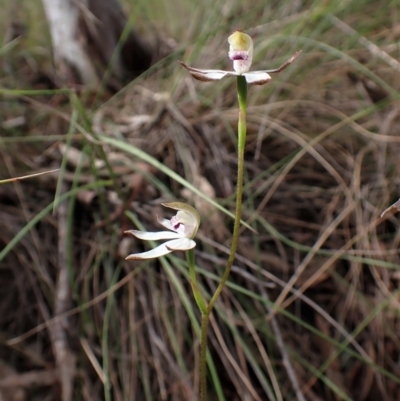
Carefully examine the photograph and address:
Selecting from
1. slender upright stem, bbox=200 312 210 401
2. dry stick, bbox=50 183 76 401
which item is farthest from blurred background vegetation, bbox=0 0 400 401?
slender upright stem, bbox=200 312 210 401

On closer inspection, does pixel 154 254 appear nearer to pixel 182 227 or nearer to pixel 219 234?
pixel 182 227

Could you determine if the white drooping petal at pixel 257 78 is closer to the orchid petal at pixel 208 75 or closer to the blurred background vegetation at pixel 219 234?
the orchid petal at pixel 208 75

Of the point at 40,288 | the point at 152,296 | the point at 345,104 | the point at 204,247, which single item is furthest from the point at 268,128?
the point at 40,288

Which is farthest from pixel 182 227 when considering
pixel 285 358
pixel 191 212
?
pixel 285 358

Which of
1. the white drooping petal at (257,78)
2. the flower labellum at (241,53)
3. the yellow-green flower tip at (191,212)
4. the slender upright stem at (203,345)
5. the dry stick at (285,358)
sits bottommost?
the dry stick at (285,358)

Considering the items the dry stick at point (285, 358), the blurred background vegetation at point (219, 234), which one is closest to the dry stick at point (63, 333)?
the blurred background vegetation at point (219, 234)

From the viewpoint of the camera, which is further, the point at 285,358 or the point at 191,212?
the point at 285,358

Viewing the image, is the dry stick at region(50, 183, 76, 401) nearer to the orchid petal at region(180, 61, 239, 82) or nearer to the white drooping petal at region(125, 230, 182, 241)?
the white drooping petal at region(125, 230, 182, 241)
